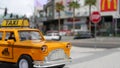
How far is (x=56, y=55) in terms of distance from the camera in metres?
11.9

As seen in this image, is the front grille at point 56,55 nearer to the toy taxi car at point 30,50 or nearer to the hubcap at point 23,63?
the toy taxi car at point 30,50

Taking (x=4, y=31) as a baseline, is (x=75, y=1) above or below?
above

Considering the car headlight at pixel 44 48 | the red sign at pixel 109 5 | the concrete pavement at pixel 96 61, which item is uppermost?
the red sign at pixel 109 5

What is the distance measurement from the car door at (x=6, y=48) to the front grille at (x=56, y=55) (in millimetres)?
1710

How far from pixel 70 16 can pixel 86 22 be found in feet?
20.5

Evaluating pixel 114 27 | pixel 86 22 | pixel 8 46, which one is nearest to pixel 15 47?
pixel 8 46

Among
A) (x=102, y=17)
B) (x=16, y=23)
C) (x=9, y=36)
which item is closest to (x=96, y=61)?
(x=16, y=23)

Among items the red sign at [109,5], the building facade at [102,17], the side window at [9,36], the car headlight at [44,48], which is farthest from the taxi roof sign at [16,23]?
the red sign at [109,5]

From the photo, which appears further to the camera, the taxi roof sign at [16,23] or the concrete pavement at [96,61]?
the concrete pavement at [96,61]

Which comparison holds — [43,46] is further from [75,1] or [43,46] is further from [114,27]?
[75,1]

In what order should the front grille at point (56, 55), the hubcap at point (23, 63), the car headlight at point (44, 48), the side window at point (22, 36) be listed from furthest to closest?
the side window at point (22, 36)
the hubcap at point (23, 63)
the front grille at point (56, 55)
the car headlight at point (44, 48)

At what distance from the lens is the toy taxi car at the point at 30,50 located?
1154cm

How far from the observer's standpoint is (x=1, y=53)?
42.5 ft

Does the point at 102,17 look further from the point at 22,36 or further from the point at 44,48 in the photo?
the point at 44,48
